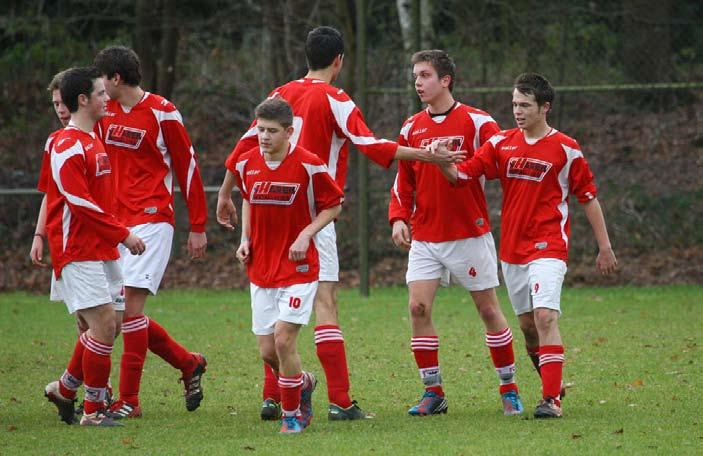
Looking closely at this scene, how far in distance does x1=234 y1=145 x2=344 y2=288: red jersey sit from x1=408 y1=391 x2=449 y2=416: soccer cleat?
3.61 ft

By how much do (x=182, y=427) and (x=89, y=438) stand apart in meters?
0.56

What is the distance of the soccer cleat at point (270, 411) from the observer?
7.18 metres

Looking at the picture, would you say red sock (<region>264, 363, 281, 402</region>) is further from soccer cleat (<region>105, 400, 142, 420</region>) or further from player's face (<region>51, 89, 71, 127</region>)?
player's face (<region>51, 89, 71, 127</region>)

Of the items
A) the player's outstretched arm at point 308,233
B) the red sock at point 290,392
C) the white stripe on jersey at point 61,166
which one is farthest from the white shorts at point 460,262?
the white stripe on jersey at point 61,166

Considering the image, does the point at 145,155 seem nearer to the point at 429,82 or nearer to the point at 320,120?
the point at 320,120

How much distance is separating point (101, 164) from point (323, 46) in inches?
57.4

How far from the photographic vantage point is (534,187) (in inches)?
281

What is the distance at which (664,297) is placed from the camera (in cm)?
1341

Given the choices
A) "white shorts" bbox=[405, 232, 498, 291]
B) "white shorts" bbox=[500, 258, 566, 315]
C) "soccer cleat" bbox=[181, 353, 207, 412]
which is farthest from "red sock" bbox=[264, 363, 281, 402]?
"white shorts" bbox=[500, 258, 566, 315]

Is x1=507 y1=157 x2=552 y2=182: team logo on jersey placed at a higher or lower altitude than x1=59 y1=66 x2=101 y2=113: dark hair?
lower

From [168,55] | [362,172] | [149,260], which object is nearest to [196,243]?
[149,260]

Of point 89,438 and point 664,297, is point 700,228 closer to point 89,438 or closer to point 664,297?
point 664,297

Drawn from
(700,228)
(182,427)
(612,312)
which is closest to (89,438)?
(182,427)

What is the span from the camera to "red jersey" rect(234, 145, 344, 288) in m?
6.72
